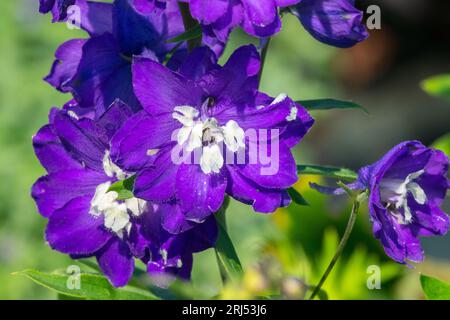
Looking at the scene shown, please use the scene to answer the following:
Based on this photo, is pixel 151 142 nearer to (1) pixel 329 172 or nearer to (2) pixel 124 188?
(2) pixel 124 188

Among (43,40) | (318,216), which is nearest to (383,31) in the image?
(43,40)

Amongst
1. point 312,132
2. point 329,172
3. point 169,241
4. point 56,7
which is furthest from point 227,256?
point 312,132

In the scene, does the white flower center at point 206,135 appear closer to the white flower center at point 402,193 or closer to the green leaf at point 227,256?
the green leaf at point 227,256

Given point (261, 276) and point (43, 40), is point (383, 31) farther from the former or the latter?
point (261, 276)

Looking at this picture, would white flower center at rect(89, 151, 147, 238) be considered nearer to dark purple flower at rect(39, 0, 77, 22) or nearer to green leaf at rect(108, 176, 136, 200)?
green leaf at rect(108, 176, 136, 200)

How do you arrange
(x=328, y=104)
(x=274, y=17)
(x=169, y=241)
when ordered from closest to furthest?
(x=274, y=17)
(x=169, y=241)
(x=328, y=104)

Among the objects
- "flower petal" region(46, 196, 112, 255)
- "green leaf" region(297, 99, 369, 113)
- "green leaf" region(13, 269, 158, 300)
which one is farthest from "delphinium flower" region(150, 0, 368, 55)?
"green leaf" region(13, 269, 158, 300)
